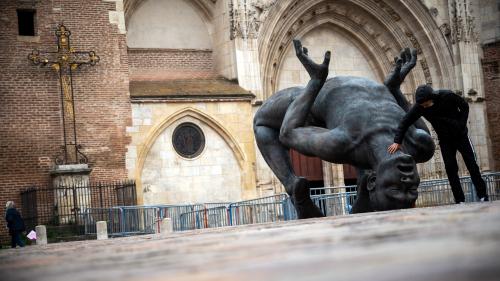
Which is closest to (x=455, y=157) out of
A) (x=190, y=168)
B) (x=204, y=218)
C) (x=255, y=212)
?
(x=255, y=212)

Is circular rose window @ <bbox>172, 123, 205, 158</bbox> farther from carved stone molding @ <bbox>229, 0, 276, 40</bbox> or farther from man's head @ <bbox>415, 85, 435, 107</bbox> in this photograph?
man's head @ <bbox>415, 85, 435, 107</bbox>

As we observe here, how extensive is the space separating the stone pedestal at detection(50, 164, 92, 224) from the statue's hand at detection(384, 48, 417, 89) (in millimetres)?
13053

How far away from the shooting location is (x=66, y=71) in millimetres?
23297

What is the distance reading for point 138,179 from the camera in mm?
23562

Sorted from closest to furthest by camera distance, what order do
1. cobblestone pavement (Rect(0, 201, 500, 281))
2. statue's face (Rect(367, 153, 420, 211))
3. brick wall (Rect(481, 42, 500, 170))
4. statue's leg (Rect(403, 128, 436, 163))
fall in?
cobblestone pavement (Rect(0, 201, 500, 281))
statue's face (Rect(367, 153, 420, 211))
statue's leg (Rect(403, 128, 436, 163))
brick wall (Rect(481, 42, 500, 170))

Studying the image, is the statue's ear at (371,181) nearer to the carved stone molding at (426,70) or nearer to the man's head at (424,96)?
the man's head at (424,96)

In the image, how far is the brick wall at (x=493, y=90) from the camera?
29844 millimetres

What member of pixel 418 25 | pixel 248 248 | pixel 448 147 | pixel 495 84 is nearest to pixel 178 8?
pixel 418 25

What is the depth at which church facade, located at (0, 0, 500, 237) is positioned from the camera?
904 inches

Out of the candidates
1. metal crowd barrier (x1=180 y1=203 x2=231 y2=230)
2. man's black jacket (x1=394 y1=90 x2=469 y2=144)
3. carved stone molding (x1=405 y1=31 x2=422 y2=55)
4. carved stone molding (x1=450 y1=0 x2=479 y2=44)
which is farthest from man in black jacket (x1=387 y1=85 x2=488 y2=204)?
carved stone molding (x1=405 y1=31 x2=422 y2=55)

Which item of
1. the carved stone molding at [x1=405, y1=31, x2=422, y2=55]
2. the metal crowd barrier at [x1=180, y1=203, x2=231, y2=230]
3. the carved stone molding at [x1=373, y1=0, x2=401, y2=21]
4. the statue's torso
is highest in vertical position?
the carved stone molding at [x1=373, y1=0, x2=401, y2=21]

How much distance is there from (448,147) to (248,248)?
7354 mm

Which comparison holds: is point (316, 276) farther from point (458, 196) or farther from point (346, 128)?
point (458, 196)

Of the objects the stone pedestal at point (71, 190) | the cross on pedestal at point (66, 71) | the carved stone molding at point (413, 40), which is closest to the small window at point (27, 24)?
the cross on pedestal at point (66, 71)
